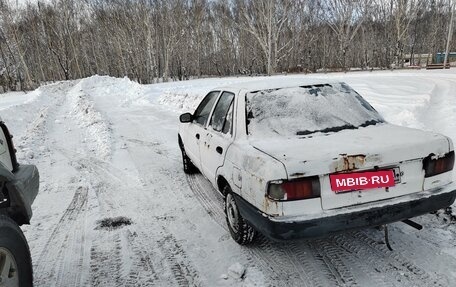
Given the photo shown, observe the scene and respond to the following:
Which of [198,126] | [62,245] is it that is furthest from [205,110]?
[62,245]

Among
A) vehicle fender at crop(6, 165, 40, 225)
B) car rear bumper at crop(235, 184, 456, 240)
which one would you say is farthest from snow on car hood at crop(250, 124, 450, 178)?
vehicle fender at crop(6, 165, 40, 225)

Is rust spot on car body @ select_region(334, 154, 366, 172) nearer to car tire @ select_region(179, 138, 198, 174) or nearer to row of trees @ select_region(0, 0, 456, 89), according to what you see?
car tire @ select_region(179, 138, 198, 174)

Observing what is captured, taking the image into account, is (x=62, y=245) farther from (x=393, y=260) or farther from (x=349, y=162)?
(x=393, y=260)

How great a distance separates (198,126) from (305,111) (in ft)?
5.66

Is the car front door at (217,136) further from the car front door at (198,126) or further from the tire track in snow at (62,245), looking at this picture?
the tire track in snow at (62,245)

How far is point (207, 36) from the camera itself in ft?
165

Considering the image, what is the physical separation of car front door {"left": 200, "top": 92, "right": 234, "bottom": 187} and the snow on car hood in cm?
54

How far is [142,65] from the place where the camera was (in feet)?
146

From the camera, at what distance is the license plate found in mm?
2615

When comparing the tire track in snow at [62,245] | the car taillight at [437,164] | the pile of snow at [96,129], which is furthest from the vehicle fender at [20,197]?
the pile of snow at [96,129]

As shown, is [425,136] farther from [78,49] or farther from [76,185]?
[78,49]

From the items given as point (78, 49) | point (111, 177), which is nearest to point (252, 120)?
point (111, 177)

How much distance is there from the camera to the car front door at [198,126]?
458 centimetres

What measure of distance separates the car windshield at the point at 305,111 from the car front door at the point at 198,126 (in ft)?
3.45
